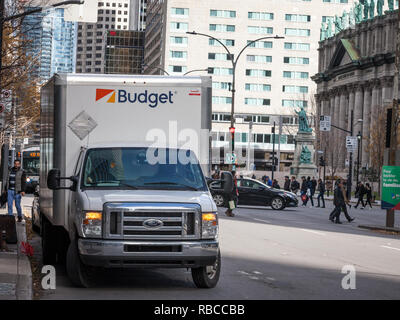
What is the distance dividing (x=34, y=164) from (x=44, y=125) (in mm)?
43025

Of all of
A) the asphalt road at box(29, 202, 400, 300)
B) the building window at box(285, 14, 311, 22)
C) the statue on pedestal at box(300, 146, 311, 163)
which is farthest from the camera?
the building window at box(285, 14, 311, 22)

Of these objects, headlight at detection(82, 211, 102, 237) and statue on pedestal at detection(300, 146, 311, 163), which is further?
statue on pedestal at detection(300, 146, 311, 163)

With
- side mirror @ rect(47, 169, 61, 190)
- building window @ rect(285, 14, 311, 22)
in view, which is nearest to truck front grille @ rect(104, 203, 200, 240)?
side mirror @ rect(47, 169, 61, 190)

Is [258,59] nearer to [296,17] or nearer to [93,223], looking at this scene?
[296,17]

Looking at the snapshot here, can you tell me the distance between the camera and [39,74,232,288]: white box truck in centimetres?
1087

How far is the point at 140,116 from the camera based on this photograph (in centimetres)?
1281

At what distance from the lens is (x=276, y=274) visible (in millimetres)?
13656

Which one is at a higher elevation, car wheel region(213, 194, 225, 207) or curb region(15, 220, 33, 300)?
curb region(15, 220, 33, 300)

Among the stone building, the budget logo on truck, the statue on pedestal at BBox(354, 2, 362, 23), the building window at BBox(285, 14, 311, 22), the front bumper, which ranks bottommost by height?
the front bumper

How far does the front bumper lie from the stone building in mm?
83443

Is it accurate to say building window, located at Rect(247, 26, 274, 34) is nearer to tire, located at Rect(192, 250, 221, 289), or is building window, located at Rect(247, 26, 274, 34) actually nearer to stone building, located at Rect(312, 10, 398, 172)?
stone building, located at Rect(312, 10, 398, 172)

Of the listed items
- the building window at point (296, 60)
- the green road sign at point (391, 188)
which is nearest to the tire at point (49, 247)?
the green road sign at point (391, 188)

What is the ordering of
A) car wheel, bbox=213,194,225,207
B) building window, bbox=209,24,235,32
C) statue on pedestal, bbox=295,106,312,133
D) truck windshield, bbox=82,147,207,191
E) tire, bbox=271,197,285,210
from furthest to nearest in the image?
building window, bbox=209,24,235,32 < statue on pedestal, bbox=295,106,312,133 < tire, bbox=271,197,285,210 < car wheel, bbox=213,194,225,207 < truck windshield, bbox=82,147,207,191

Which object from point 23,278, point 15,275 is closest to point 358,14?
point 15,275
